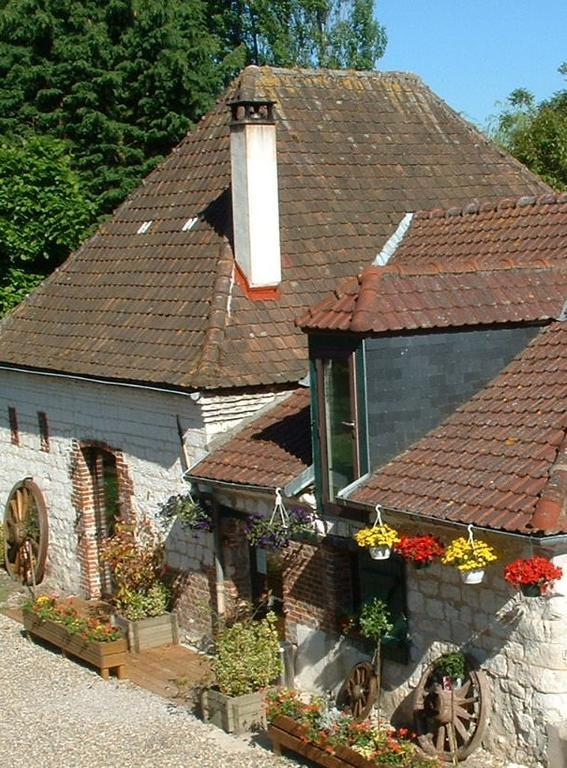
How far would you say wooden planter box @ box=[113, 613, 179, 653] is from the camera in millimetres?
14125

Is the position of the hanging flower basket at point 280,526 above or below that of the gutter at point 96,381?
below

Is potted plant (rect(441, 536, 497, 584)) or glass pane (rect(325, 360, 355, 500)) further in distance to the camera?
glass pane (rect(325, 360, 355, 500))

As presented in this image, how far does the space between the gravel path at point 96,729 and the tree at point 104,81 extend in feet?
49.2

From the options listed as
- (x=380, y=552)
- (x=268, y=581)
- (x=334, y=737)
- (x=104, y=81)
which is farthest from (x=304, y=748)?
(x=104, y=81)

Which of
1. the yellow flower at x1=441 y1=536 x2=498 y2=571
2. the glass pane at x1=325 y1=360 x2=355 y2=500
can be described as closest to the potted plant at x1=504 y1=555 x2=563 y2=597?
the yellow flower at x1=441 y1=536 x2=498 y2=571

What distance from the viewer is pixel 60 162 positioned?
22.9 m

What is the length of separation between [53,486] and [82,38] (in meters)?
12.8

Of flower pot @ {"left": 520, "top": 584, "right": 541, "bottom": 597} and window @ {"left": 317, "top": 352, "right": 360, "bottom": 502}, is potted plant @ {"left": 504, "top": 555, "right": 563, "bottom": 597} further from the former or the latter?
window @ {"left": 317, "top": 352, "right": 360, "bottom": 502}

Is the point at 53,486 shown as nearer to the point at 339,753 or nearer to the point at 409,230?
the point at 409,230

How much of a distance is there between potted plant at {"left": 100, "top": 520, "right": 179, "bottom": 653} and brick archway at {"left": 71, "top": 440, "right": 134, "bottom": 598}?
1.68 m

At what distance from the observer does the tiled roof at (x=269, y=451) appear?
12.4m

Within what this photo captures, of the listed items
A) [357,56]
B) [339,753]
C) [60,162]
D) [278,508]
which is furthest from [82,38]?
[339,753]

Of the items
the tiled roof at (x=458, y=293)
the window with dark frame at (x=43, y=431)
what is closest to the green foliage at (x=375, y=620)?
the tiled roof at (x=458, y=293)

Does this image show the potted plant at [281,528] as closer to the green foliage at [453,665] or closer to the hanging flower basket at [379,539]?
the hanging flower basket at [379,539]
